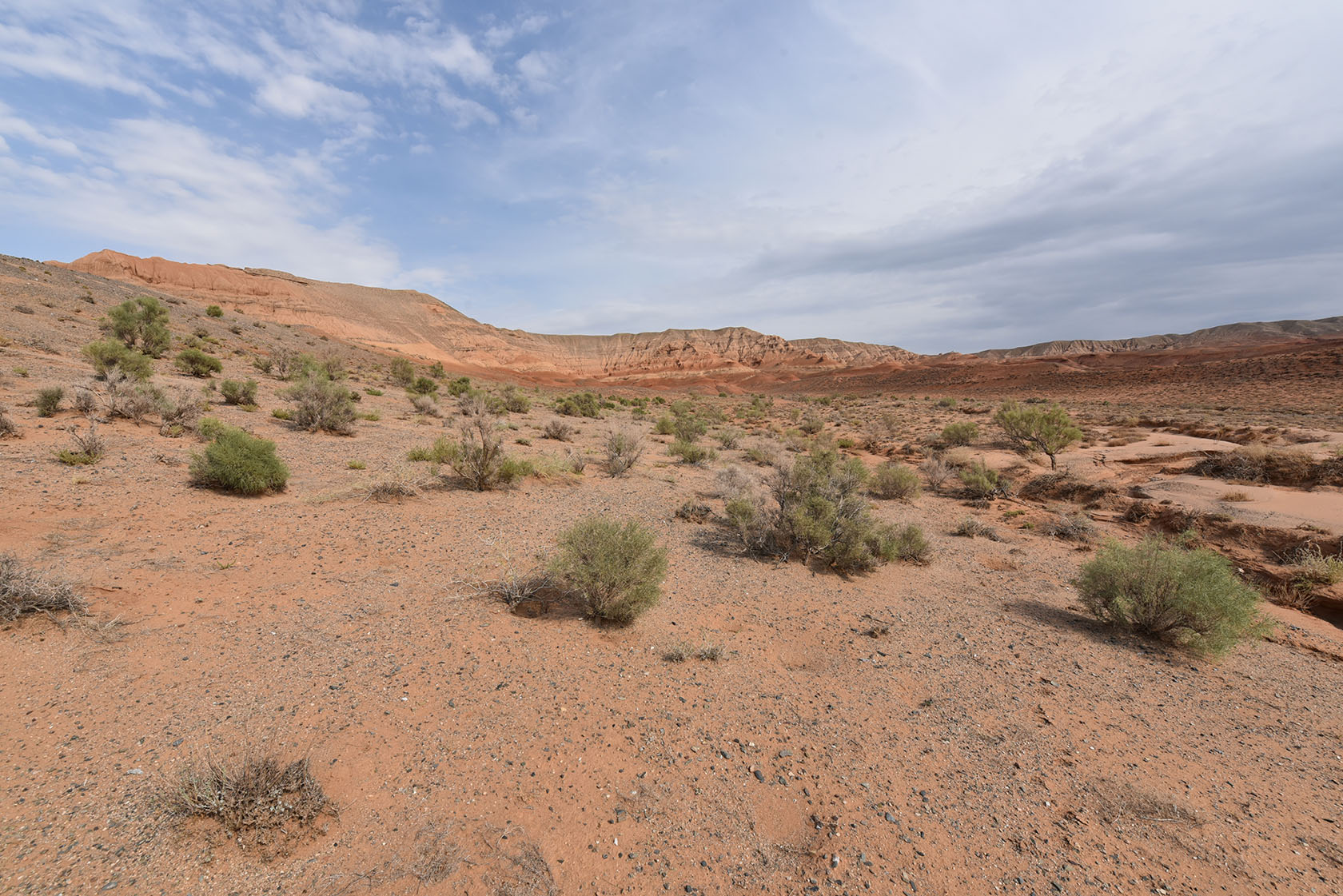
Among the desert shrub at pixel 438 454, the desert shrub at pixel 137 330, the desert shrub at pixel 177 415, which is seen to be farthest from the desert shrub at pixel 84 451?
the desert shrub at pixel 137 330

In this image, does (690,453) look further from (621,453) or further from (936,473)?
(936,473)

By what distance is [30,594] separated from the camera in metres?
3.53

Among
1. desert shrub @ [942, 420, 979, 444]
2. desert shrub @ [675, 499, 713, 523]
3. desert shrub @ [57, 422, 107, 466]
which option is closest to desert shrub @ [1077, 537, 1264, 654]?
desert shrub @ [675, 499, 713, 523]

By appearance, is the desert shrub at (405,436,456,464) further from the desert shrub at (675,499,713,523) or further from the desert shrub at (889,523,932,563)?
the desert shrub at (889,523,932,563)

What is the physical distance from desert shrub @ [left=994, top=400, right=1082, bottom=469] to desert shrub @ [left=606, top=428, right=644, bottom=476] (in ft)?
35.2

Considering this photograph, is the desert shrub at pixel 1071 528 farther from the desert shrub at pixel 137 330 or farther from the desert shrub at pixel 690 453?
the desert shrub at pixel 137 330

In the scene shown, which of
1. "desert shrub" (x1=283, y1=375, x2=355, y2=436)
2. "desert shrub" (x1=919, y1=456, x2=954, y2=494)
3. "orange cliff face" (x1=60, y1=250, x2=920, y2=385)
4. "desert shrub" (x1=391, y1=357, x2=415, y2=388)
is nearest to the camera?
"desert shrub" (x1=283, y1=375, x2=355, y2=436)

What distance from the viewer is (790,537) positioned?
705 centimetres

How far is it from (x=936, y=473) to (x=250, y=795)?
489 inches

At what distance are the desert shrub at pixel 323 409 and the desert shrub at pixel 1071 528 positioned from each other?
569 inches

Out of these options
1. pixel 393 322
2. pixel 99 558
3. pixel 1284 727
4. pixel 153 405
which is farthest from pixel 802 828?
pixel 393 322

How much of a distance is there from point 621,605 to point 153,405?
10.4m

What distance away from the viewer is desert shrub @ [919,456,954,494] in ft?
37.5

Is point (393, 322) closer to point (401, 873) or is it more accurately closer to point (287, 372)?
point (287, 372)
